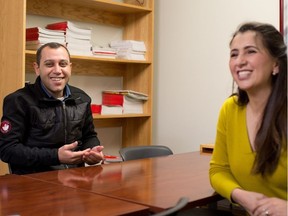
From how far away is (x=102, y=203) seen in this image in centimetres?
152

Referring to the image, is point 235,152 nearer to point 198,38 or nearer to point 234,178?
point 234,178

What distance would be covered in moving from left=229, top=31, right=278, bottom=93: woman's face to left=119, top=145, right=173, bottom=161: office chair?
1.27 metres

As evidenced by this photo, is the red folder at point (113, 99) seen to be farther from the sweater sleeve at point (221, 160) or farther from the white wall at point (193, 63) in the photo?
the sweater sleeve at point (221, 160)

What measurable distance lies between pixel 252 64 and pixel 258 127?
25 cm

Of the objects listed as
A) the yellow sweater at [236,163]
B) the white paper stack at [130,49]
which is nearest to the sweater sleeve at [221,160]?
the yellow sweater at [236,163]

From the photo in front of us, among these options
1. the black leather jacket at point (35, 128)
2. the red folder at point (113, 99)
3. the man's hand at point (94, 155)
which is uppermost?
the red folder at point (113, 99)

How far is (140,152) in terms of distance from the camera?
2.93m

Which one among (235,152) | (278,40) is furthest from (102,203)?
(278,40)

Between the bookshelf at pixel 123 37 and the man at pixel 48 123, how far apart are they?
615mm

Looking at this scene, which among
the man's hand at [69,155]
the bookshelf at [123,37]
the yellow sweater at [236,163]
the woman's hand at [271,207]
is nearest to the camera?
the woman's hand at [271,207]

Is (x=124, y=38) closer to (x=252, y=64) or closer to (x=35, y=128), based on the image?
(x=35, y=128)

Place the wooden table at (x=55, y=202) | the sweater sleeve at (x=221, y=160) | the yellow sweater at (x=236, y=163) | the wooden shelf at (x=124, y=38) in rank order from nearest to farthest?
the wooden table at (x=55, y=202) < the yellow sweater at (x=236, y=163) < the sweater sleeve at (x=221, y=160) < the wooden shelf at (x=124, y=38)

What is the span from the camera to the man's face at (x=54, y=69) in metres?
2.63

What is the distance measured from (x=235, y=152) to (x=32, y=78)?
232 cm
